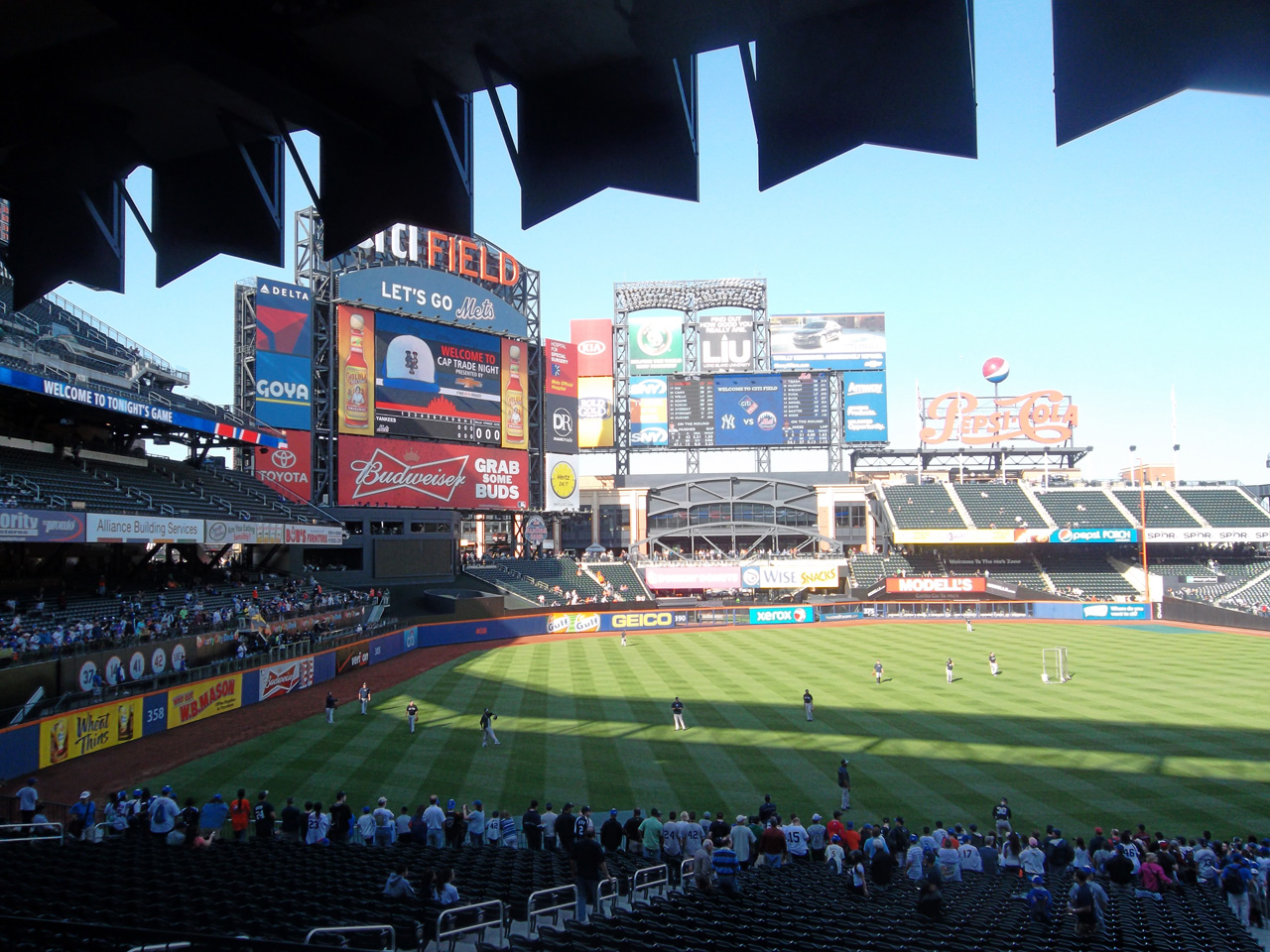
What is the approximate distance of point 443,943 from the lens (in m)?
8.48

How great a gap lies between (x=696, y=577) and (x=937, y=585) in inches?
689

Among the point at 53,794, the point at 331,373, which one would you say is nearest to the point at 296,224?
the point at 331,373

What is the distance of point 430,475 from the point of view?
47750 millimetres

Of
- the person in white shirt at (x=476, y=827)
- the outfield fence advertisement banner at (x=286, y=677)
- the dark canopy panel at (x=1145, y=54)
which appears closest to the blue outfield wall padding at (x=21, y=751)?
Answer: the outfield fence advertisement banner at (x=286, y=677)

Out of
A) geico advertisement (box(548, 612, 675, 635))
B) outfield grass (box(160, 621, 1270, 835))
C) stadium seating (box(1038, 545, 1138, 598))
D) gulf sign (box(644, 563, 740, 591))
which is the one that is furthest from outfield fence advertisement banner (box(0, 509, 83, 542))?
stadium seating (box(1038, 545, 1138, 598))

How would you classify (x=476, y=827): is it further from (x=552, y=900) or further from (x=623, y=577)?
(x=623, y=577)

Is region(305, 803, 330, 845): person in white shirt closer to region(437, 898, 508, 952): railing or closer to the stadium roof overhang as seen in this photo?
region(437, 898, 508, 952): railing

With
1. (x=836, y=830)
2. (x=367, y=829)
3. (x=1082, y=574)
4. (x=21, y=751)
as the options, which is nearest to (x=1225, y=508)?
(x=1082, y=574)

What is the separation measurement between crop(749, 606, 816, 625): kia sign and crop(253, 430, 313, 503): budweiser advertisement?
28.1m

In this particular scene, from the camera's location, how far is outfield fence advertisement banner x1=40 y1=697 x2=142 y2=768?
18844 mm

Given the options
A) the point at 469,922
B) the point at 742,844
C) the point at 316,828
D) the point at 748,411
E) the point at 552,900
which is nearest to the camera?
the point at 469,922

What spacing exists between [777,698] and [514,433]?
29.5 metres

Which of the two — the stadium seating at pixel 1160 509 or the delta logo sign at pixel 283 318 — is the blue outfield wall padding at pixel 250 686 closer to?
the delta logo sign at pixel 283 318

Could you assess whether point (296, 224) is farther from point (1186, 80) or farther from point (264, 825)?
point (1186, 80)
